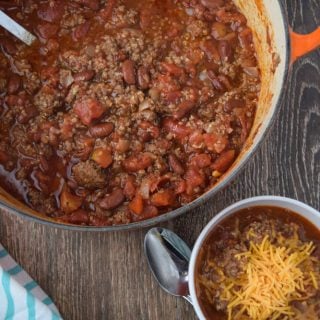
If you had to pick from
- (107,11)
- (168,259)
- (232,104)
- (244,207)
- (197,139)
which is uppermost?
(107,11)

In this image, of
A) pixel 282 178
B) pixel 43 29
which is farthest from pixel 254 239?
pixel 43 29

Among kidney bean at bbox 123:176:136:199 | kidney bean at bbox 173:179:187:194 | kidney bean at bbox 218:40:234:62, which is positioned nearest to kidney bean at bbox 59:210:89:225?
kidney bean at bbox 123:176:136:199

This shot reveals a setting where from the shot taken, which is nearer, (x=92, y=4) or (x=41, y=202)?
(x=41, y=202)

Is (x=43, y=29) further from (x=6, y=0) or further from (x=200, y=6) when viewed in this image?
(x=200, y=6)

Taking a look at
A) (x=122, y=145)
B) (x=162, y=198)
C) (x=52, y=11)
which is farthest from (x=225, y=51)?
(x=52, y=11)

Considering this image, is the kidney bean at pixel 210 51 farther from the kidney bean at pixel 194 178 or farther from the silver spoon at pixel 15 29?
the silver spoon at pixel 15 29

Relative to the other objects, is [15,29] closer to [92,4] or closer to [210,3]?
[92,4]

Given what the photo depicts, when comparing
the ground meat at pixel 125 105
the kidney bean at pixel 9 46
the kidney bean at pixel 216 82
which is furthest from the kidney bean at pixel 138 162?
the kidney bean at pixel 9 46
